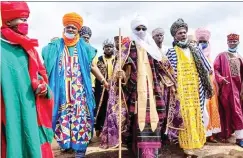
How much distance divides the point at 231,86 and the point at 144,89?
3.31m

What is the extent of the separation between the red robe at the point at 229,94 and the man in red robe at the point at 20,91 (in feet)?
17.4

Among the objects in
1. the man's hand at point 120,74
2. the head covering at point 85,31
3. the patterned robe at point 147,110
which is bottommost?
the patterned robe at point 147,110

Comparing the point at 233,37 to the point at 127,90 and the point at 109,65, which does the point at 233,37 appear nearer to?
the point at 109,65

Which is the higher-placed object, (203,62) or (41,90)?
(203,62)

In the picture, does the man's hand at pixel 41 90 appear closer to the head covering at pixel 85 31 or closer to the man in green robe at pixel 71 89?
the man in green robe at pixel 71 89

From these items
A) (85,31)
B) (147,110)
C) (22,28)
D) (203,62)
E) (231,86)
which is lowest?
(147,110)

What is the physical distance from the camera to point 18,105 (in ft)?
15.6

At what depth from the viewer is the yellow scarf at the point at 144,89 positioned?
6.62 meters

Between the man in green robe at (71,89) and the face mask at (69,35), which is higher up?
the face mask at (69,35)

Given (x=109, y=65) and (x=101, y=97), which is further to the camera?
(x=109, y=65)

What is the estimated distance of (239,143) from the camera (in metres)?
Answer: 9.19

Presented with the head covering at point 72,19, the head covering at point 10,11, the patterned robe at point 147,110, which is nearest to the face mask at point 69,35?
the head covering at point 72,19

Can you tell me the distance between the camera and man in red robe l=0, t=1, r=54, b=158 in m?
4.65

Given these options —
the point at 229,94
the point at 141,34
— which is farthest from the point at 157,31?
the point at 141,34
